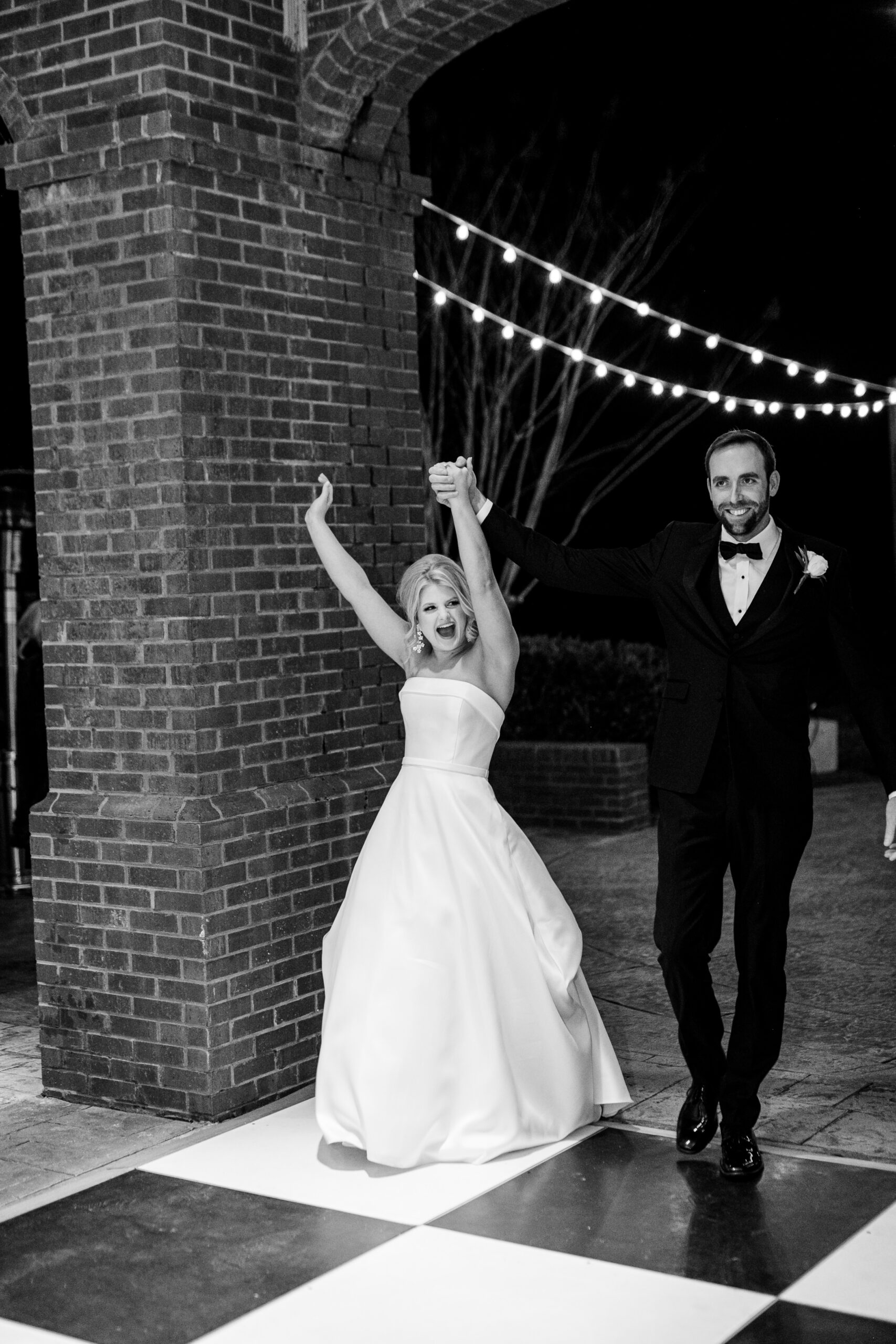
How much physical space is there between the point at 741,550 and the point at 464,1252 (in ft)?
6.48

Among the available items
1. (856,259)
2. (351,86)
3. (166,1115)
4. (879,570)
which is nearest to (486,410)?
(856,259)

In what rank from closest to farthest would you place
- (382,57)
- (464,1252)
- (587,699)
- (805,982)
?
1. (464,1252)
2. (382,57)
3. (805,982)
4. (587,699)

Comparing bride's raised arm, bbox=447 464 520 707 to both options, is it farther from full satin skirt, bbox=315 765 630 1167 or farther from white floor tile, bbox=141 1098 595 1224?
white floor tile, bbox=141 1098 595 1224

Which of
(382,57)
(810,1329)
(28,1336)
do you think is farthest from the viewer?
(382,57)

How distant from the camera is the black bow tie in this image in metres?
4.44

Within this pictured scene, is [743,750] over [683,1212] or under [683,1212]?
over

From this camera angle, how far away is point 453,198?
48.2 feet

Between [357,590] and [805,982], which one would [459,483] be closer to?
[357,590]

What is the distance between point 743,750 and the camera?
14.8 feet

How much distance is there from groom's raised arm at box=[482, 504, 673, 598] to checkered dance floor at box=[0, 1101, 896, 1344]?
1.64 m

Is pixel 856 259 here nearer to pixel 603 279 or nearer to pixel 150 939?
pixel 603 279

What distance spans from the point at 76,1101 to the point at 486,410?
34.7 feet

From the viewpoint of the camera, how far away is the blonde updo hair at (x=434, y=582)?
16.1 feet

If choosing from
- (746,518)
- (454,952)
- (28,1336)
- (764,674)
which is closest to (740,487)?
(746,518)
